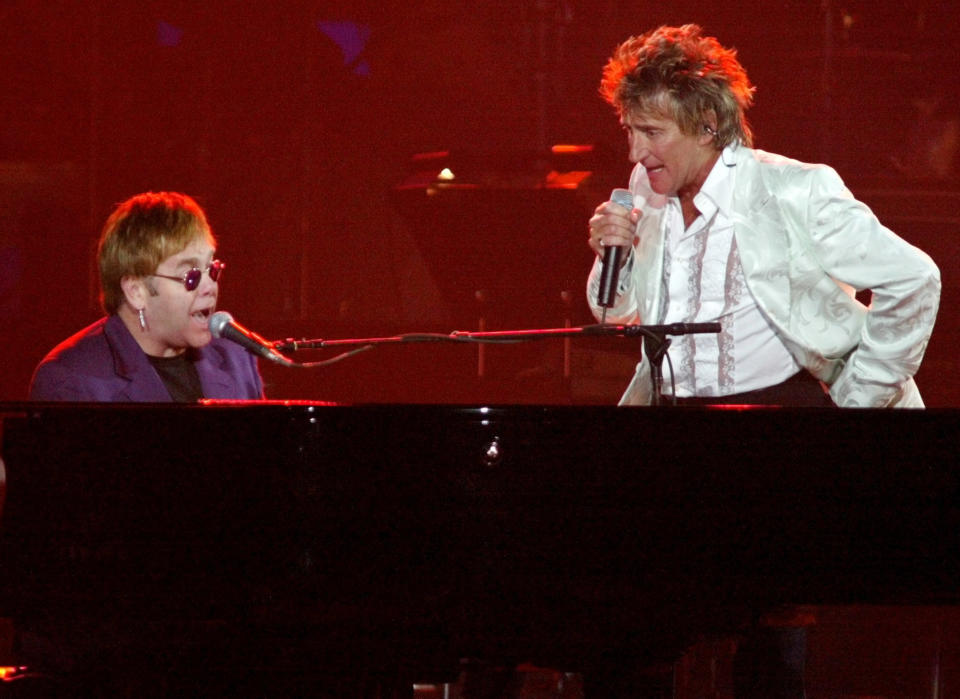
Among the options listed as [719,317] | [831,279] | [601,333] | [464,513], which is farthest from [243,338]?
[831,279]

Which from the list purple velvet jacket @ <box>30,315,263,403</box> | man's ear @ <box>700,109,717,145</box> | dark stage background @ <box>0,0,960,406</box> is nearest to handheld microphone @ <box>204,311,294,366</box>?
purple velvet jacket @ <box>30,315,263,403</box>

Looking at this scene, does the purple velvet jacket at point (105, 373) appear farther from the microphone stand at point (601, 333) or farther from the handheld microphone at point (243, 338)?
the microphone stand at point (601, 333)

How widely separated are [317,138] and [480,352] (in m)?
0.99

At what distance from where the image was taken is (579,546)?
1.94m

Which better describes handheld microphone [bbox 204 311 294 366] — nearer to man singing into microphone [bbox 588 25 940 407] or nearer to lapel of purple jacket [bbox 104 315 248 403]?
lapel of purple jacket [bbox 104 315 248 403]

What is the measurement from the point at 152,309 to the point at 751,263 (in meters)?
1.19

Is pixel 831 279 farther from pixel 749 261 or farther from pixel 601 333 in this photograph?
pixel 601 333

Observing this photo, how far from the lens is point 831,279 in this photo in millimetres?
2352

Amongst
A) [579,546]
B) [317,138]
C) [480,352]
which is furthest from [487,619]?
[317,138]

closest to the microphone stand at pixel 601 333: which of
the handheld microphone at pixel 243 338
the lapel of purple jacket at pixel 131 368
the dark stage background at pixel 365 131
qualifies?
the handheld microphone at pixel 243 338

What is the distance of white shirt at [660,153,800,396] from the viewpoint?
2.35 metres

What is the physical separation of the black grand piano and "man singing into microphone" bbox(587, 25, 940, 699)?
38 centimetres

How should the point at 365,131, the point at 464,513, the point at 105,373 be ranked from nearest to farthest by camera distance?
the point at 464,513 → the point at 105,373 → the point at 365,131

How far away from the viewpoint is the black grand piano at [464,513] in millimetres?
1932
